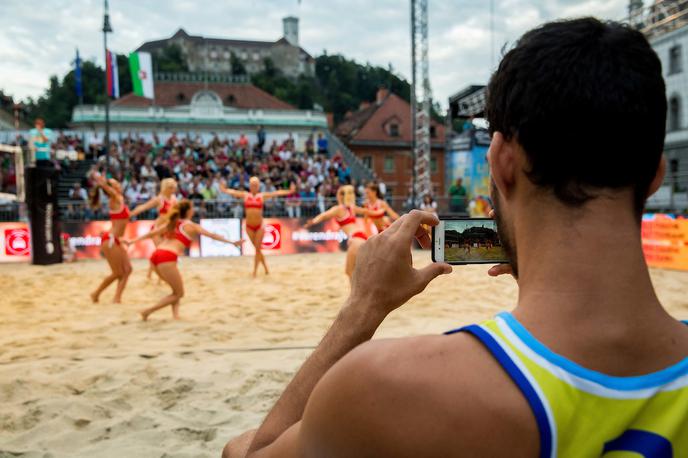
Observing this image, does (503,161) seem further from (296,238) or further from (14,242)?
(14,242)

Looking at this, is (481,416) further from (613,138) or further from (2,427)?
(2,427)

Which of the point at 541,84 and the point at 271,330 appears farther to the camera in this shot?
the point at 271,330

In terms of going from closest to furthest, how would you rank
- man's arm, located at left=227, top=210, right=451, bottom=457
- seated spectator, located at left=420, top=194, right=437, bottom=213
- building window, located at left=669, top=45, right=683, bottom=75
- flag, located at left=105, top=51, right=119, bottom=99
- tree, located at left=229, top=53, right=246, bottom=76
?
man's arm, located at left=227, top=210, right=451, bottom=457 < seated spectator, located at left=420, top=194, right=437, bottom=213 < flag, located at left=105, top=51, right=119, bottom=99 < building window, located at left=669, top=45, right=683, bottom=75 < tree, located at left=229, top=53, right=246, bottom=76

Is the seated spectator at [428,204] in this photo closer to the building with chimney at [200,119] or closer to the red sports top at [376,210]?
the red sports top at [376,210]

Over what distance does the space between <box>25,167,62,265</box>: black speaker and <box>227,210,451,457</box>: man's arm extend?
539 inches

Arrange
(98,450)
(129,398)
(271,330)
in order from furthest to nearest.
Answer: (271,330)
(129,398)
(98,450)

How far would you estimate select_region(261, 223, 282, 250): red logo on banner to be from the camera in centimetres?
1643

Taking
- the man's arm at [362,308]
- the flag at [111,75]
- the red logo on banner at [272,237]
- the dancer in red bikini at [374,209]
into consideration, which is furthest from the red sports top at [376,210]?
the flag at [111,75]

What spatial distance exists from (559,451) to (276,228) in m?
15.8

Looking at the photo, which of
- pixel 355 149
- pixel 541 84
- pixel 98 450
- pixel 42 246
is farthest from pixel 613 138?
pixel 355 149

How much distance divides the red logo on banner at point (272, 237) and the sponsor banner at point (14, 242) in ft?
19.7

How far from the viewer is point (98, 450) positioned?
10.8 feet

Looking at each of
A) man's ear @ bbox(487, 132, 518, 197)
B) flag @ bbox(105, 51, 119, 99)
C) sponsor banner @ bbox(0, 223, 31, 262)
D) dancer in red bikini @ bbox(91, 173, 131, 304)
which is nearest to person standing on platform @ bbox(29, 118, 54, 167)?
sponsor banner @ bbox(0, 223, 31, 262)

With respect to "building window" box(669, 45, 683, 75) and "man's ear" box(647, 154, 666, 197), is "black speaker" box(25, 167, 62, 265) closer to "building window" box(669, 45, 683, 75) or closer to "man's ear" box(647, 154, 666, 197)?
"man's ear" box(647, 154, 666, 197)
